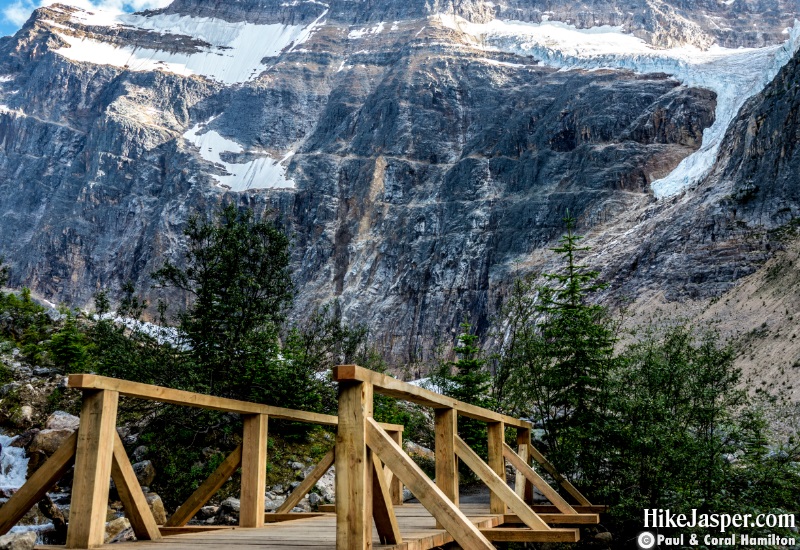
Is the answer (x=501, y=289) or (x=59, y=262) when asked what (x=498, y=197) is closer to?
(x=501, y=289)

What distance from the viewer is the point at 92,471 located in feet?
14.8

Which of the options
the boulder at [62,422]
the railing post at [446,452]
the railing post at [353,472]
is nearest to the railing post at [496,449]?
the railing post at [446,452]

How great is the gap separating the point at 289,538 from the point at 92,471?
1.65 m

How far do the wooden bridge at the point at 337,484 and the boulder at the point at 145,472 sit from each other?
5478 millimetres

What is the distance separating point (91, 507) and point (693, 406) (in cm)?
831

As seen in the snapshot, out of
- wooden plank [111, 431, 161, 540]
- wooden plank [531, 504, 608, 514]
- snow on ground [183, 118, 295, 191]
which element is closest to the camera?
wooden plank [111, 431, 161, 540]

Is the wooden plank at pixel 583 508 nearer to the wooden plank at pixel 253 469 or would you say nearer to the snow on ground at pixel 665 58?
the wooden plank at pixel 253 469

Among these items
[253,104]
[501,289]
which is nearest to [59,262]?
Answer: [253,104]

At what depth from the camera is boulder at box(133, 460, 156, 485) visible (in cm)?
1166

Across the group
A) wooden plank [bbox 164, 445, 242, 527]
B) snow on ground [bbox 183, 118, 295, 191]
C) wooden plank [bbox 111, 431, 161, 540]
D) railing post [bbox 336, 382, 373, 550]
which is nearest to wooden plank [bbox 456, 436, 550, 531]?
railing post [bbox 336, 382, 373, 550]

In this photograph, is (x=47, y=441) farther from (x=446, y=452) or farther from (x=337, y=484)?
(x=337, y=484)

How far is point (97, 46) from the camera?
Answer: 409 ft

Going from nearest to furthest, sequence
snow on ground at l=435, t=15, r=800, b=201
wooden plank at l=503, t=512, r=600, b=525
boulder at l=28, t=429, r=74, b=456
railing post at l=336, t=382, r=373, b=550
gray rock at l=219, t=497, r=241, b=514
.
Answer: railing post at l=336, t=382, r=373, b=550, wooden plank at l=503, t=512, r=600, b=525, gray rock at l=219, t=497, r=241, b=514, boulder at l=28, t=429, r=74, b=456, snow on ground at l=435, t=15, r=800, b=201

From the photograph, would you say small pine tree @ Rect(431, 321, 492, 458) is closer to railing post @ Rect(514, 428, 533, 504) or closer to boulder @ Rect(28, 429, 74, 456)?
railing post @ Rect(514, 428, 533, 504)
